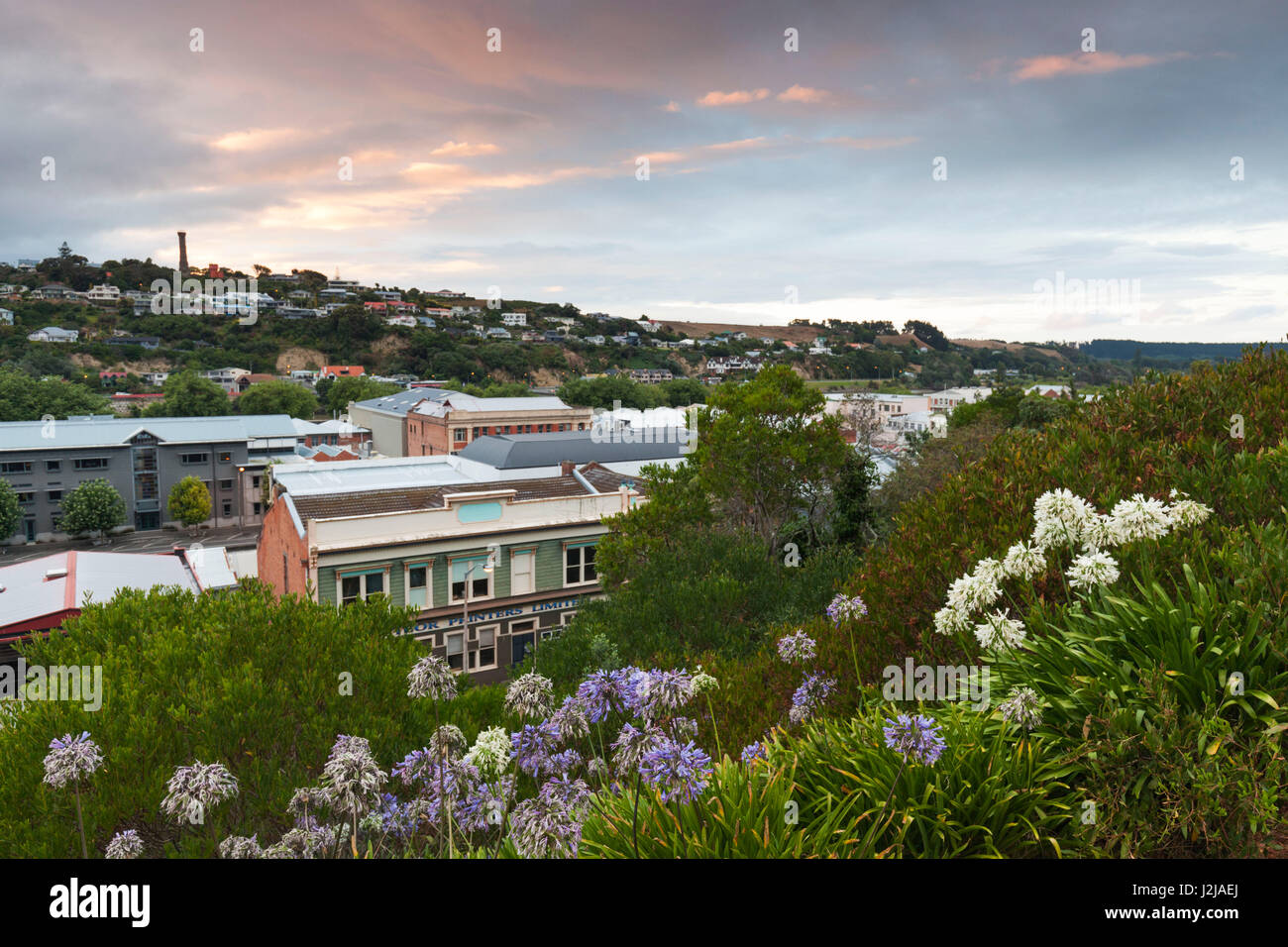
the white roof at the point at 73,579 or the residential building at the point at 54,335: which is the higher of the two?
the residential building at the point at 54,335

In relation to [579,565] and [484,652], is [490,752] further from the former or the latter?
[579,565]

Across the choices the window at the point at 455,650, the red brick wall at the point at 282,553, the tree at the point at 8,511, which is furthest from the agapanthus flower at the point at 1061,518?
the tree at the point at 8,511

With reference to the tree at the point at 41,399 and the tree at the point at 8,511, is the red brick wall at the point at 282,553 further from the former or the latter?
the tree at the point at 41,399

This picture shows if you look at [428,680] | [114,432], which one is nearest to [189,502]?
[114,432]

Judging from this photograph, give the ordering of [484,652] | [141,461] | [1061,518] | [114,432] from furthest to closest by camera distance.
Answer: [141,461]
[114,432]
[484,652]
[1061,518]

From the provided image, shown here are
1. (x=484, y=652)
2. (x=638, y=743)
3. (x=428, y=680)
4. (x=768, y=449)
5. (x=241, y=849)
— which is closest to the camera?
(x=638, y=743)
